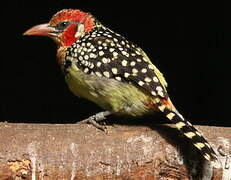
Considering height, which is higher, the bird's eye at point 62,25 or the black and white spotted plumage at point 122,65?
the bird's eye at point 62,25

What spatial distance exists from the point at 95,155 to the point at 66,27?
111cm

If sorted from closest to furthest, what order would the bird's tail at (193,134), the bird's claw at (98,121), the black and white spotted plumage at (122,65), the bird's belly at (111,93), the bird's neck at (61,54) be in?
1. the bird's tail at (193,134)
2. the black and white spotted plumage at (122,65)
3. the bird's claw at (98,121)
4. the bird's belly at (111,93)
5. the bird's neck at (61,54)

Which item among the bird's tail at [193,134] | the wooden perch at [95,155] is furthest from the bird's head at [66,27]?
the bird's tail at [193,134]

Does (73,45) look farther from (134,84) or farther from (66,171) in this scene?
(66,171)

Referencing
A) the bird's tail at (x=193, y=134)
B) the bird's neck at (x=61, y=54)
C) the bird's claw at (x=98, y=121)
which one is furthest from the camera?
the bird's neck at (x=61, y=54)

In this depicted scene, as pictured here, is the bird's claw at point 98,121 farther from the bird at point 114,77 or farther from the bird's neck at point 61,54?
the bird's neck at point 61,54

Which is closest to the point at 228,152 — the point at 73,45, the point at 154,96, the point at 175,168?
the point at 175,168

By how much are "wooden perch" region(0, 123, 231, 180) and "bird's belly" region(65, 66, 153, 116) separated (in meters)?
0.26

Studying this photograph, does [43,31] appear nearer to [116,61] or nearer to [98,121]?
[116,61]

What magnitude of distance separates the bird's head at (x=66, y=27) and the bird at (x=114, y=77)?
0.6 inches

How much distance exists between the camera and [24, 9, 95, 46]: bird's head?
352 centimetres

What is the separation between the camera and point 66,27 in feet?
11.6

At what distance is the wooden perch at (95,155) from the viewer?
2.76 metres

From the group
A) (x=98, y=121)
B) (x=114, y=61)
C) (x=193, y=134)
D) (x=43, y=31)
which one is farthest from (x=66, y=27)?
(x=193, y=134)
